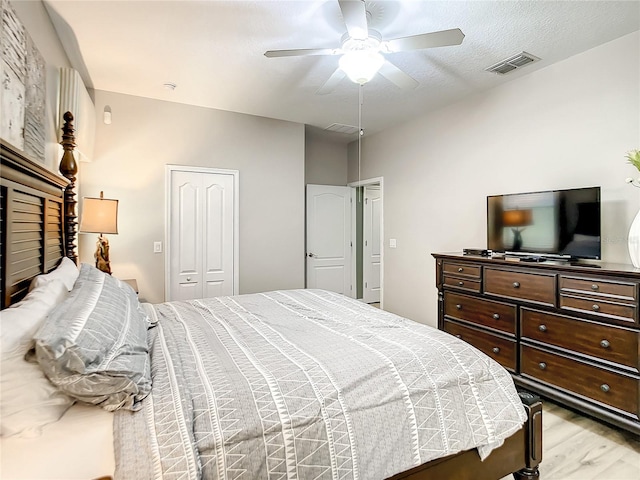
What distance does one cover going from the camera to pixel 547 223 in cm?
272

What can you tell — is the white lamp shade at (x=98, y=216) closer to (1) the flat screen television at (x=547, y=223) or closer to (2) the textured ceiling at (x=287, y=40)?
(2) the textured ceiling at (x=287, y=40)

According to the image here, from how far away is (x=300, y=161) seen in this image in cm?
458

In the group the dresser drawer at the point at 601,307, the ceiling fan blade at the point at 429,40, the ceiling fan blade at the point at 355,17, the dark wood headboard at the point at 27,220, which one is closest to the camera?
the dark wood headboard at the point at 27,220

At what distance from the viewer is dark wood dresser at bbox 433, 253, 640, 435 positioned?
2.03 m

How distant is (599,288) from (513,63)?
6.40ft

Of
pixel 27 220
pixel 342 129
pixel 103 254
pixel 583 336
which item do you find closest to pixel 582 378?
pixel 583 336

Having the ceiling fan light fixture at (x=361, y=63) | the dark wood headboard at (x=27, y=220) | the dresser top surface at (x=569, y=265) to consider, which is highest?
the ceiling fan light fixture at (x=361, y=63)

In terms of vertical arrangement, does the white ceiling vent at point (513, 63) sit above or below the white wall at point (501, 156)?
above

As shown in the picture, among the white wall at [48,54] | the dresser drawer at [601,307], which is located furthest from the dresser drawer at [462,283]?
the white wall at [48,54]

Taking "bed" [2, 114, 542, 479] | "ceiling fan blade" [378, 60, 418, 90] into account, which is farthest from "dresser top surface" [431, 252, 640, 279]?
"ceiling fan blade" [378, 60, 418, 90]

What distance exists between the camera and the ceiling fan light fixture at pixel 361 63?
2.17 m

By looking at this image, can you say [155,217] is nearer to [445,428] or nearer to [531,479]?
[445,428]

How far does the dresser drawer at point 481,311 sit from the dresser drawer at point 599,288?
1.46 feet

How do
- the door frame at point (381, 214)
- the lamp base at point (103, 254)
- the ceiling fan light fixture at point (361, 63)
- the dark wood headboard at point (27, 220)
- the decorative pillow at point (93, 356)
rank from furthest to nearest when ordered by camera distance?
the door frame at point (381, 214)
the lamp base at point (103, 254)
the ceiling fan light fixture at point (361, 63)
the dark wood headboard at point (27, 220)
the decorative pillow at point (93, 356)
